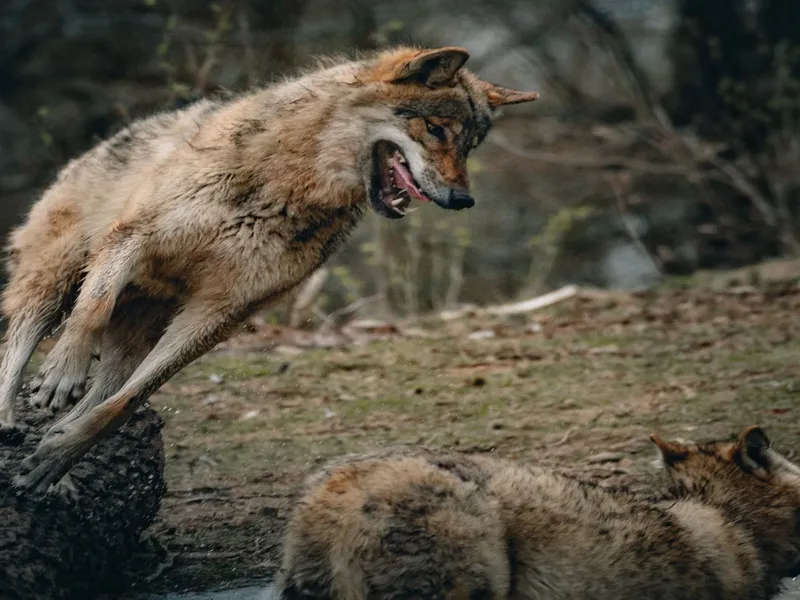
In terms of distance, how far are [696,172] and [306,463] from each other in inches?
320

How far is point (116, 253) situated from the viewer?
18.4ft

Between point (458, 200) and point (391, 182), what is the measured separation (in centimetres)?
39

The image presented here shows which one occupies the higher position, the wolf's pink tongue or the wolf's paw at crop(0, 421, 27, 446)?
the wolf's pink tongue

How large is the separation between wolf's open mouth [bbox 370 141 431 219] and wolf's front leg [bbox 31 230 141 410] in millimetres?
1161

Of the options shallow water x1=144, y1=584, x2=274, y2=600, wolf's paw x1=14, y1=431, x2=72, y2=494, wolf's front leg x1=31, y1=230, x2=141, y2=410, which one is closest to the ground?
shallow water x1=144, y1=584, x2=274, y2=600

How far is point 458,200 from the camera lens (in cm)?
566

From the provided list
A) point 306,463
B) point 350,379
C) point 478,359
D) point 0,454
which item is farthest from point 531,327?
point 0,454

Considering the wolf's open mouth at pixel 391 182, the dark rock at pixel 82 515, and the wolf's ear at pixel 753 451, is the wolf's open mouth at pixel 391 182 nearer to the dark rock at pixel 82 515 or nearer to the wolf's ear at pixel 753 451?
the dark rock at pixel 82 515

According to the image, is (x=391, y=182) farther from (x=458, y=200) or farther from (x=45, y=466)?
(x=45, y=466)

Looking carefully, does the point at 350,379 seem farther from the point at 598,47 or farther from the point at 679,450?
the point at 598,47

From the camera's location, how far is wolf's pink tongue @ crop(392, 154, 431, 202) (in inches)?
227

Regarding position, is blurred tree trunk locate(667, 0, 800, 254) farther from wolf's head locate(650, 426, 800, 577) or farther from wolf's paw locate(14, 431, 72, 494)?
wolf's paw locate(14, 431, 72, 494)

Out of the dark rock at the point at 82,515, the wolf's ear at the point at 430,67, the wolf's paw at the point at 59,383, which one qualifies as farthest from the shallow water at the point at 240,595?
the wolf's ear at the point at 430,67

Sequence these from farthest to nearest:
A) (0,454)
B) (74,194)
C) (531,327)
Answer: (531,327), (74,194), (0,454)
